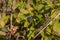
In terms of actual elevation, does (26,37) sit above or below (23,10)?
below

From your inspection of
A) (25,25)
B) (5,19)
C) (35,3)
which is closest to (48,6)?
(35,3)

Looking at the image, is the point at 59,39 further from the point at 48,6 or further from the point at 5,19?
the point at 5,19

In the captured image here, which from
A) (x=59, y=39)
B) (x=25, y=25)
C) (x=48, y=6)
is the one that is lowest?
(x=59, y=39)

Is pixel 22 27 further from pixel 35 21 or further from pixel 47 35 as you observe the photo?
pixel 47 35

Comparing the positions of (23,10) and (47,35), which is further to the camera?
(23,10)

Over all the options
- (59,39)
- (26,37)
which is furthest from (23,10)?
(59,39)

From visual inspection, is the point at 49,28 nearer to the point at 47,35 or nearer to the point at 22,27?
the point at 47,35

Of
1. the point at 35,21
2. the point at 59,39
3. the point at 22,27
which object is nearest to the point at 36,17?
the point at 35,21

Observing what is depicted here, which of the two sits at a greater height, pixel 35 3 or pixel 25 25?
pixel 35 3

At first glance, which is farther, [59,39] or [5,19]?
[5,19]
